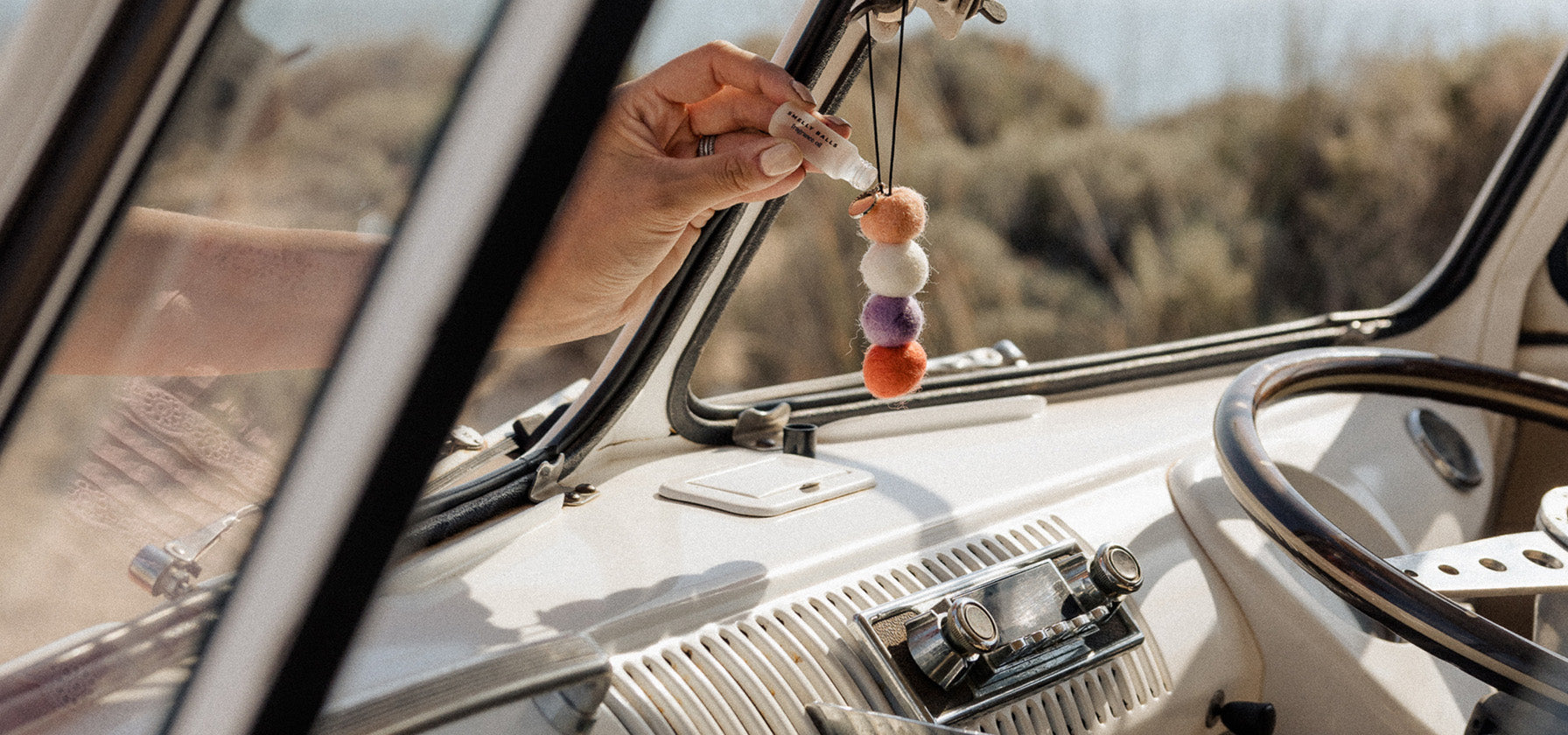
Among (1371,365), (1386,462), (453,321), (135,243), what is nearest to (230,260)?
(135,243)

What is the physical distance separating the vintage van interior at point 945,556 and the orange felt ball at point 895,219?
0.72 feet

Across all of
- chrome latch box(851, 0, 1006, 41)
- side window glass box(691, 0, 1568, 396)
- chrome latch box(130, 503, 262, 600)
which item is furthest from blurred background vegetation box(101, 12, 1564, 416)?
chrome latch box(130, 503, 262, 600)

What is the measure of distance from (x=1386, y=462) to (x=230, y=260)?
1.69 m

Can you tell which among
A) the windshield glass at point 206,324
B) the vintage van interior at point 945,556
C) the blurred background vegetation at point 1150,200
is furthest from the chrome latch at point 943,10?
the blurred background vegetation at point 1150,200

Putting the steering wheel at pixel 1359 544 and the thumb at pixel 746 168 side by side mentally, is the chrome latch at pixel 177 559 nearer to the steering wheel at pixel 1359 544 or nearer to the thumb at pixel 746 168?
the thumb at pixel 746 168

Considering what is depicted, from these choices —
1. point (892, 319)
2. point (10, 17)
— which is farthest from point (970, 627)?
point (10, 17)

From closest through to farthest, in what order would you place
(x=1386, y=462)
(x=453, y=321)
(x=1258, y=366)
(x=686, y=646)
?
1. (x=453, y=321)
2. (x=686, y=646)
3. (x=1258, y=366)
4. (x=1386, y=462)

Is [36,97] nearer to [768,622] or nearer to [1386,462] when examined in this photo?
[768,622]

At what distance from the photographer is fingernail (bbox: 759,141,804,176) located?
2.87ft

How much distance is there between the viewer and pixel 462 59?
422 mm

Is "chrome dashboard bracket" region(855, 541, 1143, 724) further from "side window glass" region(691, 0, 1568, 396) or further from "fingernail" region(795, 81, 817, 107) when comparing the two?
"side window glass" region(691, 0, 1568, 396)

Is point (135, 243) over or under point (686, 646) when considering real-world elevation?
over

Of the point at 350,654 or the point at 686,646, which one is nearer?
the point at 350,654

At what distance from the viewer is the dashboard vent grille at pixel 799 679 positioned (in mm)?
897
